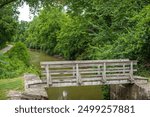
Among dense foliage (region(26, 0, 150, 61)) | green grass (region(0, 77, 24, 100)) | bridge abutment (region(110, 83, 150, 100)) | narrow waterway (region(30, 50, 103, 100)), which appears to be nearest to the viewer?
green grass (region(0, 77, 24, 100))

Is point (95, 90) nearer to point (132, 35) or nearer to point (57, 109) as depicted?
point (132, 35)

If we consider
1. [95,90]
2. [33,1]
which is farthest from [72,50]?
[33,1]

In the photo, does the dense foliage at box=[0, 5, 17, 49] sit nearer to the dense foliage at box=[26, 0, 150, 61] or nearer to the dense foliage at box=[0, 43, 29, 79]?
the dense foliage at box=[0, 43, 29, 79]

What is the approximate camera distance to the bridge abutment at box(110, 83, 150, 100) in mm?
13397

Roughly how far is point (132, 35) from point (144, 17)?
1.20 metres

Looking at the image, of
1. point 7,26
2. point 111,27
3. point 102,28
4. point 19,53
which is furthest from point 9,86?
point 7,26

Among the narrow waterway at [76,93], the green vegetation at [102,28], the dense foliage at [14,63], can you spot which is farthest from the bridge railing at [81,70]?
the narrow waterway at [76,93]

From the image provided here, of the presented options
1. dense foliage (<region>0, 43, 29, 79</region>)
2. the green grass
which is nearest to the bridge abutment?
the green grass

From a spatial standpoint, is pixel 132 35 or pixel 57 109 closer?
pixel 57 109

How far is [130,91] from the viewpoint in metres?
15.2

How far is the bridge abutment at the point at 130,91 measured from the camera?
527 inches

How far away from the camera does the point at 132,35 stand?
58.6ft

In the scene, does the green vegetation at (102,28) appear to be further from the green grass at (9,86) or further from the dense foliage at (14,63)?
the green grass at (9,86)

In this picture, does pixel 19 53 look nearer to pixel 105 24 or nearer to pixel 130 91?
pixel 105 24
